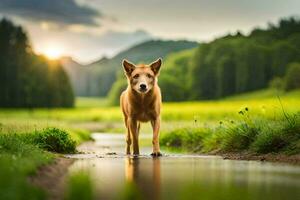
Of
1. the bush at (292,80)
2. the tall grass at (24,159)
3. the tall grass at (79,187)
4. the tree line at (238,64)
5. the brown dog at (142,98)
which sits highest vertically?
the tree line at (238,64)

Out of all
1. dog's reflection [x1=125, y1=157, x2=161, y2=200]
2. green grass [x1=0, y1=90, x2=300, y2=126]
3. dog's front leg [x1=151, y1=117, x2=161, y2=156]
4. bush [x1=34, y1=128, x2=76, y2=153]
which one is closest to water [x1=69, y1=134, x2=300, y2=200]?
dog's reflection [x1=125, y1=157, x2=161, y2=200]

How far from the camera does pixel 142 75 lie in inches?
749

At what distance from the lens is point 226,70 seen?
119 metres

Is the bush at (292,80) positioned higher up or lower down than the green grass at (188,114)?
higher up

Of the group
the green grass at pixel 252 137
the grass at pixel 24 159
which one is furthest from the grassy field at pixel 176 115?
the grass at pixel 24 159

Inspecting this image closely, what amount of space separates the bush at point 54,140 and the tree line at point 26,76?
82991mm

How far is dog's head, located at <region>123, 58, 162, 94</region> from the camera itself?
18828 mm

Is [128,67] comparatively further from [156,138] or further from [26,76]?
[26,76]

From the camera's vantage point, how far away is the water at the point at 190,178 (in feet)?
33.7

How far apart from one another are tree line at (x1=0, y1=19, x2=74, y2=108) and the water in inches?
3408

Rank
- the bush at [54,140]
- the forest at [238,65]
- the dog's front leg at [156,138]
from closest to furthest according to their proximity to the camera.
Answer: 1. the dog's front leg at [156,138]
2. the bush at [54,140]
3. the forest at [238,65]

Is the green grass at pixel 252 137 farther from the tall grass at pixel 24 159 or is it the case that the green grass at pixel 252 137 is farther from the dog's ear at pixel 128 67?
the tall grass at pixel 24 159

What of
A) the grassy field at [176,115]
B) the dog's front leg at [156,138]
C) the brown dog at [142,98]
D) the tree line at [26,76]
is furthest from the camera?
the tree line at [26,76]

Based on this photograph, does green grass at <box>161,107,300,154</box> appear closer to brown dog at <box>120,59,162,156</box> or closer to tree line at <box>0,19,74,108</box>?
brown dog at <box>120,59,162,156</box>
